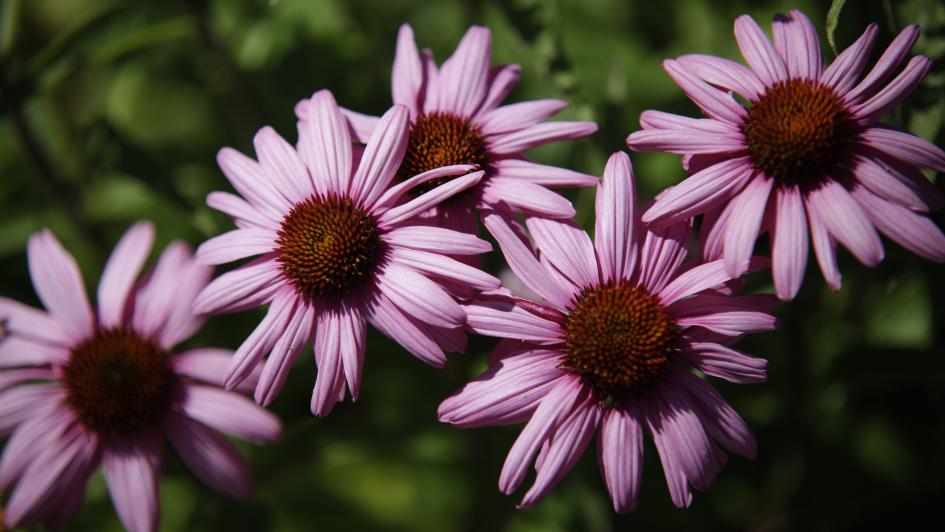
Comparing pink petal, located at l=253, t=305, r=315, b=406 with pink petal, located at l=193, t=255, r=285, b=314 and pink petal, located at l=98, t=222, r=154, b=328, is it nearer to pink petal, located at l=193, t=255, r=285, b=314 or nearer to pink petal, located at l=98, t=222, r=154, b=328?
pink petal, located at l=193, t=255, r=285, b=314

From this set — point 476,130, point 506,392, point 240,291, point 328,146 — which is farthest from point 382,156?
point 506,392

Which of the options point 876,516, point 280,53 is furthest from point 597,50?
point 876,516

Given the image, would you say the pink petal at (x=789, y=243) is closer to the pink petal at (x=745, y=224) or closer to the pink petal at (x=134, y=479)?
the pink petal at (x=745, y=224)

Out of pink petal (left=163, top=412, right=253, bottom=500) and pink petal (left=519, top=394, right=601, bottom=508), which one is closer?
pink petal (left=519, top=394, right=601, bottom=508)

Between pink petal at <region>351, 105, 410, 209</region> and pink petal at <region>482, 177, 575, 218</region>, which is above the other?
pink petal at <region>351, 105, 410, 209</region>

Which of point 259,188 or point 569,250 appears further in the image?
point 259,188

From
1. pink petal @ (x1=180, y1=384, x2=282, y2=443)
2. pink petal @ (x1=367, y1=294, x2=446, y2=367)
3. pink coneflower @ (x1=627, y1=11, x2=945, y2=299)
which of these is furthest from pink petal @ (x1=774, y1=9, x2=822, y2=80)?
pink petal @ (x1=180, y1=384, x2=282, y2=443)

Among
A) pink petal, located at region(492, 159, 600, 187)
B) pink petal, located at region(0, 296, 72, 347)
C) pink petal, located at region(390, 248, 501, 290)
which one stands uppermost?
pink petal, located at region(492, 159, 600, 187)

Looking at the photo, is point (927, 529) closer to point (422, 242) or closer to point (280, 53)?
point (422, 242)

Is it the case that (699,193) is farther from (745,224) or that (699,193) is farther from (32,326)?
(32,326)
